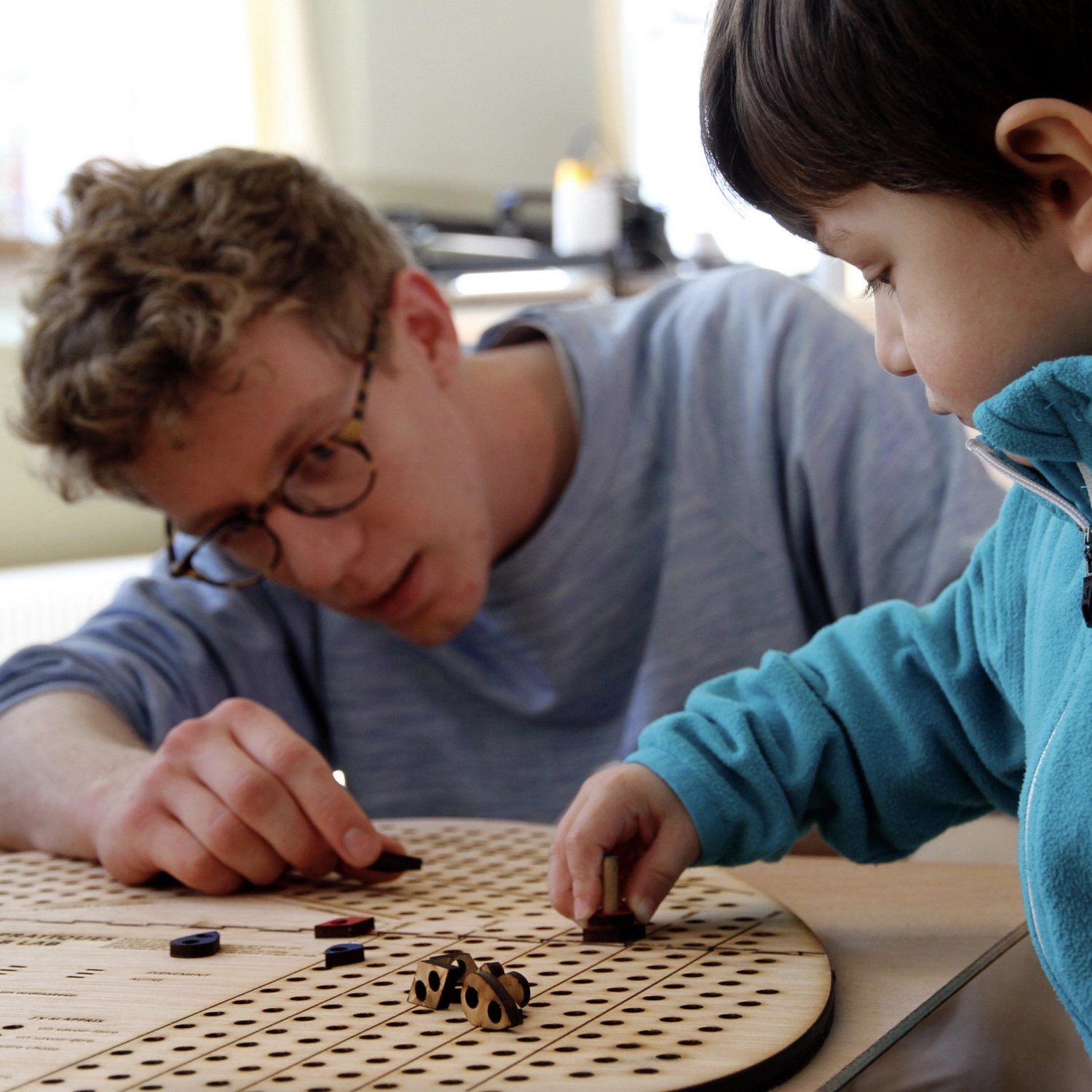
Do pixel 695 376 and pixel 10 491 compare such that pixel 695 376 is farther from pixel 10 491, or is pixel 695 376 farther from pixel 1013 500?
pixel 10 491

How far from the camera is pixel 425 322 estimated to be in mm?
1358

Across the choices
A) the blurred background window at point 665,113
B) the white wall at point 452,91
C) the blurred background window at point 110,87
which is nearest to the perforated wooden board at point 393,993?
the blurred background window at point 110,87

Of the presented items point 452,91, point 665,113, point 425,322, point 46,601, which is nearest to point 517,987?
point 425,322

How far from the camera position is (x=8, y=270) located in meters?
2.69

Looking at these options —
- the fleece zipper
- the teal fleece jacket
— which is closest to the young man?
the teal fleece jacket

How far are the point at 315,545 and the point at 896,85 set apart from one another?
0.75 meters

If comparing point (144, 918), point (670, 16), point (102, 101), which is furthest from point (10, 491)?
point (670, 16)

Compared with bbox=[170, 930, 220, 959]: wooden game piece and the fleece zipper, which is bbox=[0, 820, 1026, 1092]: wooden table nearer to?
bbox=[170, 930, 220, 959]: wooden game piece

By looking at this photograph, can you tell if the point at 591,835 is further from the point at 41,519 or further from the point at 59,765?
the point at 41,519

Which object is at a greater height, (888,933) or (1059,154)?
(1059,154)

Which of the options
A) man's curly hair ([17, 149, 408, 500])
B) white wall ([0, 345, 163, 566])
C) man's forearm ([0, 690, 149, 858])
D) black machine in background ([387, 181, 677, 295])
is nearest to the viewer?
man's forearm ([0, 690, 149, 858])

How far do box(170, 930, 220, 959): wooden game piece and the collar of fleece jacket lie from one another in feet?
1.55

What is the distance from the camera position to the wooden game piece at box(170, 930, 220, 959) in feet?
2.20

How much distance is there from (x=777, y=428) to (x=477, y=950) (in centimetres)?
77
